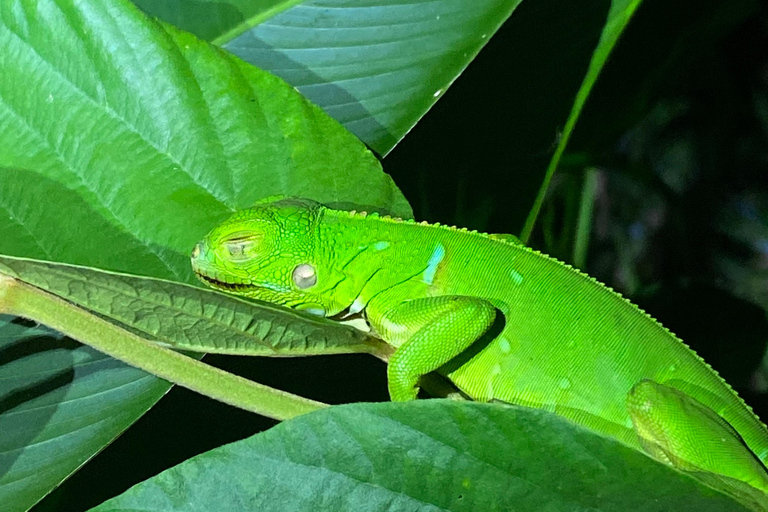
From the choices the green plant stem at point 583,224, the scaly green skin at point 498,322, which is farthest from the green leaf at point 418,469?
the green plant stem at point 583,224

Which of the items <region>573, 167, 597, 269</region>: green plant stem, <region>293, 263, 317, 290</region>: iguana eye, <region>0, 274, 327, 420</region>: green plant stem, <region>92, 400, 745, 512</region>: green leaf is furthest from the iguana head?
<region>573, 167, 597, 269</region>: green plant stem

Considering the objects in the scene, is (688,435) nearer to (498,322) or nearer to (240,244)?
(498,322)

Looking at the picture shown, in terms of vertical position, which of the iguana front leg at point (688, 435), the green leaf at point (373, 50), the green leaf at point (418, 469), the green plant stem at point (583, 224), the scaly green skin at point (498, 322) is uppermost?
the green leaf at point (373, 50)

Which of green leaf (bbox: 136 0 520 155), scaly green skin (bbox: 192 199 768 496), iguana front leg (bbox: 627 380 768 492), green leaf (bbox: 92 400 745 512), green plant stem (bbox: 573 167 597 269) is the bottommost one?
green plant stem (bbox: 573 167 597 269)

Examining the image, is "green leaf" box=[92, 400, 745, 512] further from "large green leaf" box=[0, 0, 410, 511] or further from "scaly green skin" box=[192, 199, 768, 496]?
"scaly green skin" box=[192, 199, 768, 496]

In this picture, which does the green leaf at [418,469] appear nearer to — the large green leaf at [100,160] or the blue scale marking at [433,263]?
the large green leaf at [100,160]

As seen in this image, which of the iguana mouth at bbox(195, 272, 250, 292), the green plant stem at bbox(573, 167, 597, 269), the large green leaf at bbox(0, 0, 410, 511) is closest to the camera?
the large green leaf at bbox(0, 0, 410, 511)
